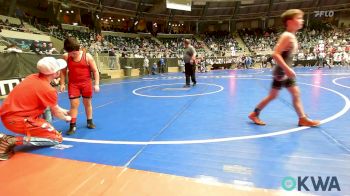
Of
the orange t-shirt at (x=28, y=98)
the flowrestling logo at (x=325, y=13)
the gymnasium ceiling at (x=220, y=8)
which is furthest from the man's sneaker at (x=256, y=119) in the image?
the flowrestling logo at (x=325, y=13)

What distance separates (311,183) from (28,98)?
3.16 meters

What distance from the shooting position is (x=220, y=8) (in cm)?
3366

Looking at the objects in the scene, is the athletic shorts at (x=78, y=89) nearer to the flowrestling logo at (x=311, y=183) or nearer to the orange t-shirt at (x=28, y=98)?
the orange t-shirt at (x=28, y=98)

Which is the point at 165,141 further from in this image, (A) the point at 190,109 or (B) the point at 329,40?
(B) the point at 329,40

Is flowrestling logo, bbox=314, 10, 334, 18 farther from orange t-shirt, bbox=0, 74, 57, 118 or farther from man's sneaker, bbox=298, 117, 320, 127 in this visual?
orange t-shirt, bbox=0, 74, 57, 118

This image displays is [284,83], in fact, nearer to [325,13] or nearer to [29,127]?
[29,127]

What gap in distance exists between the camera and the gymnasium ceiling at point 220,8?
29788mm

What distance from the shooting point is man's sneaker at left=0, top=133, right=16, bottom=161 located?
9.40 feet

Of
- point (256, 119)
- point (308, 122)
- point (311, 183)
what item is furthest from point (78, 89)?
point (308, 122)

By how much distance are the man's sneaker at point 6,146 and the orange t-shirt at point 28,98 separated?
290 millimetres

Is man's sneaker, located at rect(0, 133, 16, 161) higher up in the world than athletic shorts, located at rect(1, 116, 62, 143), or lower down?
lower down

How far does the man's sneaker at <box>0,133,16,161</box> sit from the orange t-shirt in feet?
0.95

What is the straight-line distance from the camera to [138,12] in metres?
31.0

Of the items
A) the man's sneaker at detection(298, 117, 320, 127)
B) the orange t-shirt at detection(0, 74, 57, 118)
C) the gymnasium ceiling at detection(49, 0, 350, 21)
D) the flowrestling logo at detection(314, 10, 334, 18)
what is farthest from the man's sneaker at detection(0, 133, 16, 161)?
the flowrestling logo at detection(314, 10, 334, 18)
